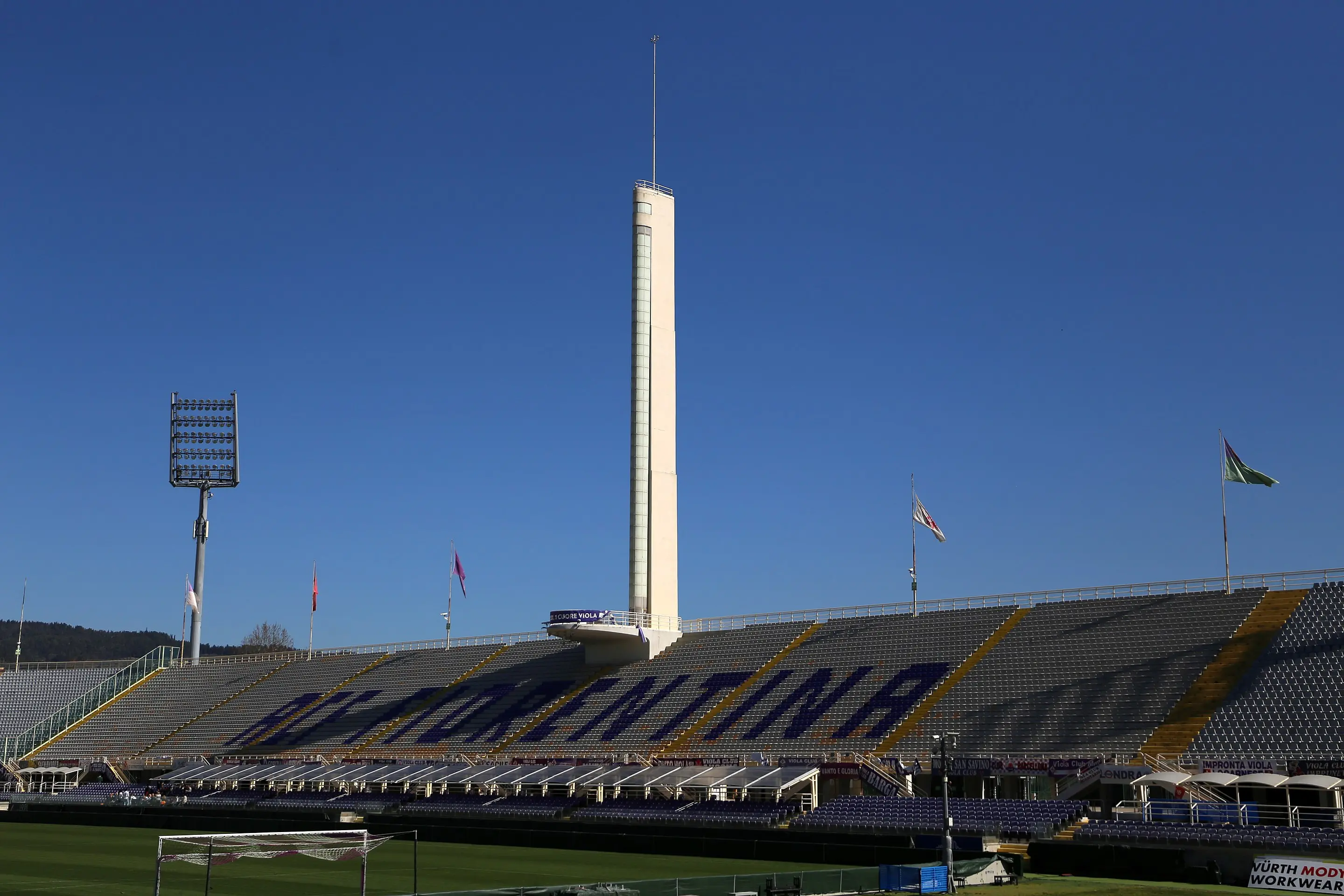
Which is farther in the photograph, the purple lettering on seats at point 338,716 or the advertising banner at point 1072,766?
the purple lettering on seats at point 338,716

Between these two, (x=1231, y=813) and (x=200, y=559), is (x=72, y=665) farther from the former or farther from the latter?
(x=1231, y=813)

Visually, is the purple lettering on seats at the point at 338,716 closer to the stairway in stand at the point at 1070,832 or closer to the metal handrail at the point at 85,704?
the metal handrail at the point at 85,704

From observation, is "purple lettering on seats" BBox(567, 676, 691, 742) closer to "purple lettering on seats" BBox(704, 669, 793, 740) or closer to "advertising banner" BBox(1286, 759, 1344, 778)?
"purple lettering on seats" BBox(704, 669, 793, 740)

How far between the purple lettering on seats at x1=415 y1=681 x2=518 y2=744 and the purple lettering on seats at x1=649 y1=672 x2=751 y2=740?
1404cm

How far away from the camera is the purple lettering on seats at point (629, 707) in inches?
2675

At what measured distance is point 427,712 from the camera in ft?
258

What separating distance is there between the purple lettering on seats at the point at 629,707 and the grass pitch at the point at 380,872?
1633 centimetres

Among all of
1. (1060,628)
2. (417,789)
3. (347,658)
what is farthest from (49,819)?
(1060,628)

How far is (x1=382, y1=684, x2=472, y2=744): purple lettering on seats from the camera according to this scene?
76062 mm

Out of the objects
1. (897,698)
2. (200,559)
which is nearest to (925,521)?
(897,698)

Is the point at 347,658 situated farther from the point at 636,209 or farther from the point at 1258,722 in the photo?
the point at 1258,722

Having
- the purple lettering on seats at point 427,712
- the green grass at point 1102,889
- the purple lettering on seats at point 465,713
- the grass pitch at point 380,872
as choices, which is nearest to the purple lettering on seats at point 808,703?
the grass pitch at point 380,872

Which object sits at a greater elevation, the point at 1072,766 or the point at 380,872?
the point at 1072,766

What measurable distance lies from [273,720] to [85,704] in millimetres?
18651
